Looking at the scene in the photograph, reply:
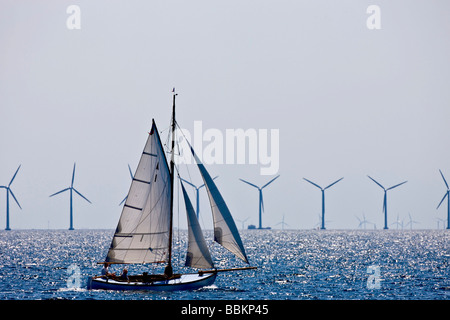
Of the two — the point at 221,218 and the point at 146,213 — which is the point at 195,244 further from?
the point at 146,213

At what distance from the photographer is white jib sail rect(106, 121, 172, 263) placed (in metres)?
66.0

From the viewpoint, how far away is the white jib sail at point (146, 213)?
217 ft

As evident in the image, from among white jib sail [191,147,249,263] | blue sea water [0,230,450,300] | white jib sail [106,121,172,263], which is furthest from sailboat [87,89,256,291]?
blue sea water [0,230,450,300]

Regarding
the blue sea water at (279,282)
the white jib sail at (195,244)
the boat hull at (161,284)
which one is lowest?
the blue sea water at (279,282)

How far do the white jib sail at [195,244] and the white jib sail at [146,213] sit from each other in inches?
100.0

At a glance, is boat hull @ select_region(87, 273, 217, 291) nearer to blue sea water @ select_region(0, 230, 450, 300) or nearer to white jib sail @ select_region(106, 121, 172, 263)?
blue sea water @ select_region(0, 230, 450, 300)

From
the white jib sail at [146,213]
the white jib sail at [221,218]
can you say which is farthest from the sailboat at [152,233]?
the white jib sail at [221,218]

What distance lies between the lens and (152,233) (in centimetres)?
6719

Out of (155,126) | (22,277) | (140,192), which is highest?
(155,126)

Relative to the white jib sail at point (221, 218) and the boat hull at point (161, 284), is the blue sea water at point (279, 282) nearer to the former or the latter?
the boat hull at point (161, 284)
